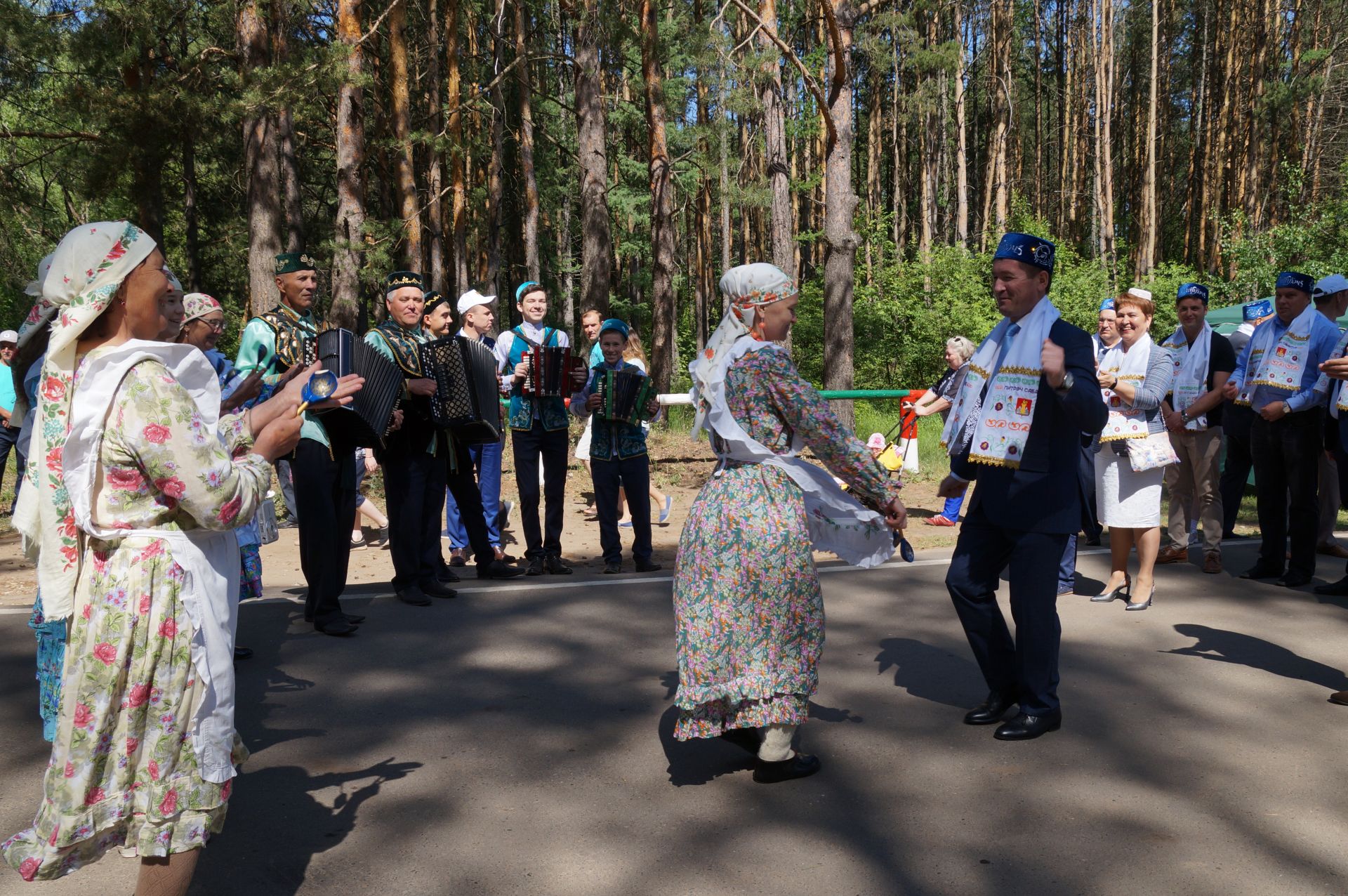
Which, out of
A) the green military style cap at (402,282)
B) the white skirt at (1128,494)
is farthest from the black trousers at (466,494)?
the white skirt at (1128,494)

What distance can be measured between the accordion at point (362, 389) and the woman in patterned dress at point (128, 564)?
3.32m

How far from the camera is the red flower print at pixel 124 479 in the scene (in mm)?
2842

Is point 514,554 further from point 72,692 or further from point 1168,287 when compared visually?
point 1168,287

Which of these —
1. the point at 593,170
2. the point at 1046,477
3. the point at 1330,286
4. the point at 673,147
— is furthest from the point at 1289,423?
the point at 673,147

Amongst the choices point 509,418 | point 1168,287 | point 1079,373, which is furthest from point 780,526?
point 1168,287

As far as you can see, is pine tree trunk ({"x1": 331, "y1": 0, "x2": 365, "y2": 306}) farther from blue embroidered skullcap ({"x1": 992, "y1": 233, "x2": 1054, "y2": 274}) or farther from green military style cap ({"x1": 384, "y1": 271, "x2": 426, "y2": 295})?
blue embroidered skullcap ({"x1": 992, "y1": 233, "x2": 1054, "y2": 274})

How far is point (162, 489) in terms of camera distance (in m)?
2.84

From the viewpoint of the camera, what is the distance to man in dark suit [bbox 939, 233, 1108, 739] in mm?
4832

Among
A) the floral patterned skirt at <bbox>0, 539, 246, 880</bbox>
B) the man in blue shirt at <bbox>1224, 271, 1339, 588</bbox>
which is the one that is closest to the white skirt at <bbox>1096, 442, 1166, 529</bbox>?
the man in blue shirt at <bbox>1224, 271, 1339, 588</bbox>

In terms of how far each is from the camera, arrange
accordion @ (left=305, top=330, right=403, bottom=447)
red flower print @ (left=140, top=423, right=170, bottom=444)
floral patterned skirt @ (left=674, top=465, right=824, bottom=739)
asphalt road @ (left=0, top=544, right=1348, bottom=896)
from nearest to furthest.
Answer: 1. red flower print @ (left=140, top=423, right=170, bottom=444)
2. asphalt road @ (left=0, top=544, right=1348, bottom=896)
3. floral patterned skirt @ (left=674, top=465, right=824, bottom=739)
4. accordion @ (left=305, top=330, right=403, bottom=447)

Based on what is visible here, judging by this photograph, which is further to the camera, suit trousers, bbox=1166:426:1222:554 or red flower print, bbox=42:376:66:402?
suit trousers, bbox=1166:426:1222:554

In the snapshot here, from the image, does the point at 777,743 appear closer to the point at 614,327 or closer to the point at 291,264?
the point at 291,264

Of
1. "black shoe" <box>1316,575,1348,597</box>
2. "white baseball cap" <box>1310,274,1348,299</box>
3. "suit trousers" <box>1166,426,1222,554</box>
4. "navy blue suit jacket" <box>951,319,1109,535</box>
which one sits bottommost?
"black shoe" <box>1316,575,1348,597</box>

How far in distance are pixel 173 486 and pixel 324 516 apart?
373 cm
